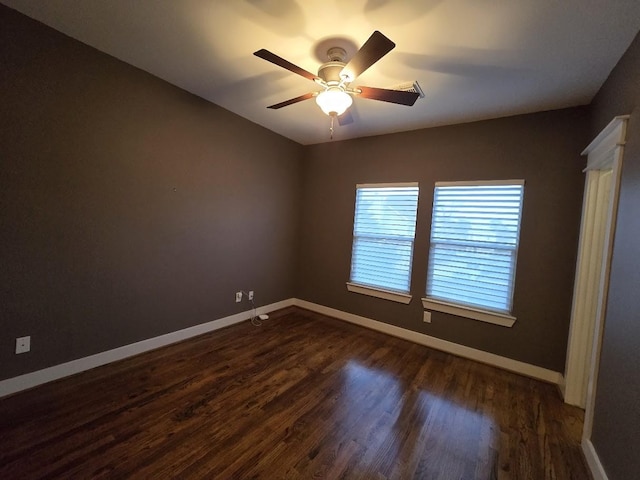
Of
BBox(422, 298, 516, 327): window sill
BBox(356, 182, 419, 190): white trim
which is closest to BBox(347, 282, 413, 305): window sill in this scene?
BBox(422, 298, 516, 327): window sill

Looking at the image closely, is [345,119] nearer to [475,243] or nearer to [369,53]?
[369,53]

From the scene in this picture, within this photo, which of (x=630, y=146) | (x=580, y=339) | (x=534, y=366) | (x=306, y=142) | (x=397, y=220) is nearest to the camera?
(x=630, y=146)

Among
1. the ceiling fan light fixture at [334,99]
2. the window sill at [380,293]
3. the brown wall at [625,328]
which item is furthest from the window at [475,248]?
the ceiling fan light fixture at [334,99]

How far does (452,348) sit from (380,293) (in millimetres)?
1027

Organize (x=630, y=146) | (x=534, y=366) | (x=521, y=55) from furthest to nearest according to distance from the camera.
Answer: (x=534, y=366) < (x=521, y=55) < (x=630, y=146)

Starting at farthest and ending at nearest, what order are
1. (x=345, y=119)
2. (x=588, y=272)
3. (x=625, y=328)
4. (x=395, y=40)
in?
(x=345, y=119) → (x=588, y=272) → (x=395, y=40) → (x=625, y=328)

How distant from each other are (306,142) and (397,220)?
1.91 meters

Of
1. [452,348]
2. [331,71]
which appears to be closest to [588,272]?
[452,348]

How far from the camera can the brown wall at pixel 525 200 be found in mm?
2541

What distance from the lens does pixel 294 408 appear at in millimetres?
2020

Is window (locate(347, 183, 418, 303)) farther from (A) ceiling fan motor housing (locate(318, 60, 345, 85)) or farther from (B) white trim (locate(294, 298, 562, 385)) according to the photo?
(A) ceiling fan motor housing (locate(318, 60, 345, 85))

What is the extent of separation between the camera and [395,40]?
1857 mm

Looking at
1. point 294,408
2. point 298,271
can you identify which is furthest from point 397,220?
point 294,408

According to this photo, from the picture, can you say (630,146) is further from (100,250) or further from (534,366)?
(100,250)
